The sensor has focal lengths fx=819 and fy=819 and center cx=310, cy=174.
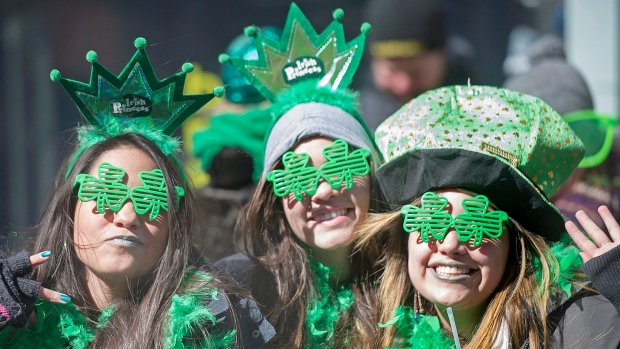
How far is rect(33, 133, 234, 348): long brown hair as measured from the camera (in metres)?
→ 2.38

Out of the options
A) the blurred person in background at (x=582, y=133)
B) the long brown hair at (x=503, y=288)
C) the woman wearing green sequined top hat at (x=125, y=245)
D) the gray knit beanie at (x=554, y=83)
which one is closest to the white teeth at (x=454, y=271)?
the long brown hair at (x=503, y=288)

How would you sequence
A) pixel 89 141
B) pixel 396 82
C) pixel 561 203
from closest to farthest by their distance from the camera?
pixel 89 141 < pixel 561 203 < pixel 396 82

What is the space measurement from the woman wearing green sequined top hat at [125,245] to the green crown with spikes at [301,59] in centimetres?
39

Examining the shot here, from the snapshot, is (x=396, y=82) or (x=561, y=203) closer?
(x=561, y=203)

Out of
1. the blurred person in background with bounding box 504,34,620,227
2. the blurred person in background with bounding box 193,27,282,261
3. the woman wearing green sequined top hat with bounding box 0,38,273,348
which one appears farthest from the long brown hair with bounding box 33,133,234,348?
the blurred person in background with bounding box 504,34,620,227

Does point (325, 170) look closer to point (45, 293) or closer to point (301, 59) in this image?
point (301, 59)

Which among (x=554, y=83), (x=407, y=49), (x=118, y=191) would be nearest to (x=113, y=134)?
Answer: (x=118, y=191)

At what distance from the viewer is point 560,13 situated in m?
7.38

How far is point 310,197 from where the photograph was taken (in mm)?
2646

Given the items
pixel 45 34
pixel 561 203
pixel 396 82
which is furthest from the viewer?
pixel 45 34

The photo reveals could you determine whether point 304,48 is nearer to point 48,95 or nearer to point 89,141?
point 89,141

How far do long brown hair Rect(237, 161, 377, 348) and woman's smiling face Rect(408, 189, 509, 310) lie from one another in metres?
0.28

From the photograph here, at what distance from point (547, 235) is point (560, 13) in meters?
5.43

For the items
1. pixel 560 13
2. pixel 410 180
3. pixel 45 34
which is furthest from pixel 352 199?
pixel 560 13
